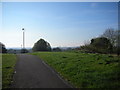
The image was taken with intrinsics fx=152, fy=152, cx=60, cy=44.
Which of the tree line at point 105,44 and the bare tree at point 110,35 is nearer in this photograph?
the tree line at point 105,44

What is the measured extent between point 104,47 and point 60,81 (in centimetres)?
2539

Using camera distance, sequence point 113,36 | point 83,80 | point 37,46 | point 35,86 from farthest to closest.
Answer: point 37,46
point 113,36
point 83,80
point 35,86

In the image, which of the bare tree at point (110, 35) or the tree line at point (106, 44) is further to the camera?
the bare tree at point (110, 35)

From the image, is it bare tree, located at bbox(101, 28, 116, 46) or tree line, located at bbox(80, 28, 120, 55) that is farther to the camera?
bare tree, located at bbox(101, 28, 116, 46)

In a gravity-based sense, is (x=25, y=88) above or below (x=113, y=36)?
below

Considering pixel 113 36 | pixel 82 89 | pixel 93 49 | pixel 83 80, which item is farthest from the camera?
pixel 113 36

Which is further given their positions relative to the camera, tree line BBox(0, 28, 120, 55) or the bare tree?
the bare tree

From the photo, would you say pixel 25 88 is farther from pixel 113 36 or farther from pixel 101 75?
pixel 113 36

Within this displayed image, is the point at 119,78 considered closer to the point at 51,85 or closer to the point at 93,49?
the point at 51,85

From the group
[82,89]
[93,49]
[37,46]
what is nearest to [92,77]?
[82,89]

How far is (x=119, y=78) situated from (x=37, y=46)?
45793mm

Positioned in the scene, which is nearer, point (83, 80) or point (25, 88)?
point (25, 88)

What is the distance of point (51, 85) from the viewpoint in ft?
25.9

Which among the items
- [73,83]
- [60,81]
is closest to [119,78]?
[73,83]
